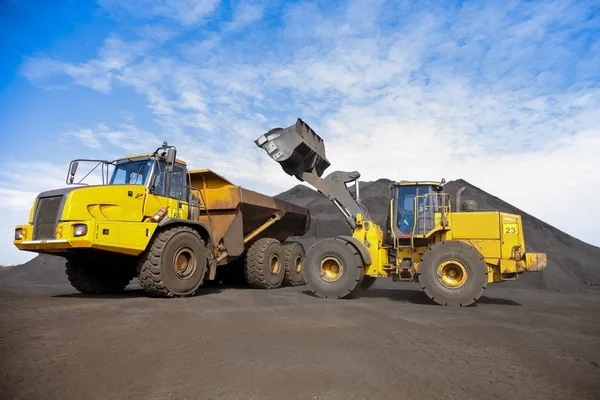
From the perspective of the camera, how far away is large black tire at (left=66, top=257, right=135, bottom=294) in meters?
7.81

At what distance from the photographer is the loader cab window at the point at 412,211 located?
8695mm

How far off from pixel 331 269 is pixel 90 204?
192 inches

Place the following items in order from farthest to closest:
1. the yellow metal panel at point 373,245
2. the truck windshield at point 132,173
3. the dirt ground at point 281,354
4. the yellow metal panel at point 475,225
Answer: the yellow metal panel at point 373,245
the yellow metal panel at point 475,225
the truck windshield at point 132,173
the dirt ground at point 281,354

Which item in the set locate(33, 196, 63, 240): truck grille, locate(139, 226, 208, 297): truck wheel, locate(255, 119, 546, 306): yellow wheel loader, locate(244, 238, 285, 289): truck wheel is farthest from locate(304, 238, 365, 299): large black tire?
locate(33, 196, 63, 240): truck grille

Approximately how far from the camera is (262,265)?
988 centimetres

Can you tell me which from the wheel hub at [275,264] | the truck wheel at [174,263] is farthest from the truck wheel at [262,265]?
the truck wheel at [174,263]

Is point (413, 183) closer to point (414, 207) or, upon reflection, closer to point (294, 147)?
point (414, 207)

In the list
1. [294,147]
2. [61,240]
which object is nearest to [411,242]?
[294,147]

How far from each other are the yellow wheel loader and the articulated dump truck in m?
1.60

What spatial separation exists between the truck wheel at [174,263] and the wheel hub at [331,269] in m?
2.52

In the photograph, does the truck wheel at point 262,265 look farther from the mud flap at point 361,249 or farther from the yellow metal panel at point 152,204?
the yellow metal panel at point 152,204

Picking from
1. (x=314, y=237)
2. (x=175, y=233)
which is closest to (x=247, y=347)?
(x=175, y=233)

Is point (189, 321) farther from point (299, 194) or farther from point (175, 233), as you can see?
point (299, 194)

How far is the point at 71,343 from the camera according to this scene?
3.71 m
